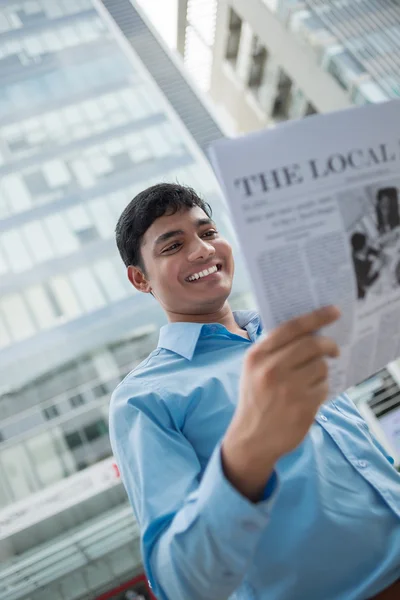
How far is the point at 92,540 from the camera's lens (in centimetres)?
493

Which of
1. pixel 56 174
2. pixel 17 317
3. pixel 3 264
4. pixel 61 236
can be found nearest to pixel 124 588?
pixel 17 317

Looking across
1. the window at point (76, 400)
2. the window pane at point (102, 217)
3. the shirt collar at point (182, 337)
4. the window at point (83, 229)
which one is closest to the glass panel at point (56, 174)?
the window pane at point (102, 217)

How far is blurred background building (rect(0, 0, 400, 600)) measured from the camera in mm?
5571

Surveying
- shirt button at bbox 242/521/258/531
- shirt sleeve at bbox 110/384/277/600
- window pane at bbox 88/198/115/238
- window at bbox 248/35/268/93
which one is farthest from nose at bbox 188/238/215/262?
window at bbox 248/35/268/93

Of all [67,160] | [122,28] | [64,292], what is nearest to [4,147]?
[67,160]

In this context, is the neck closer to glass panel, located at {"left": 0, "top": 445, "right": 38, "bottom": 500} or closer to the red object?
the red object

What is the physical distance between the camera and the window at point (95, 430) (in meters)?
7.13

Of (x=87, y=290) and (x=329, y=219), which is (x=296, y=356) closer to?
(x=329, y=219)

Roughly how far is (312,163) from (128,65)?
12.8 meters

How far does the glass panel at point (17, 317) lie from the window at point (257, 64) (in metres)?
8.70

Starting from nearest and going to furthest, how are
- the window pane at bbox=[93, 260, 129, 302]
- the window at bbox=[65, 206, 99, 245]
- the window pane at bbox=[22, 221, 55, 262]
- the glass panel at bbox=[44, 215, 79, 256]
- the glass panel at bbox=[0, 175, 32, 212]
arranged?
the window pane at bbox=[22, 221, 55, 262], the window pane at bbox=[93, 260, 129, 302], the glass panel at bbox=[44, 215, 79, 256], the window at bbox=[65, 206, 99, 245], the glass panel at bbox=[0, 175, 32, 212]

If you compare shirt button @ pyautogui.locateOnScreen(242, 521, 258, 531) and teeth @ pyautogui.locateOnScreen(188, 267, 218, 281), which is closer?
shirt button @ pyautogui.locateOnScreen(242, 521, 258, 531)

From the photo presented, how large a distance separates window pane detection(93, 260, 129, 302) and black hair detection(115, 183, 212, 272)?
318 inches

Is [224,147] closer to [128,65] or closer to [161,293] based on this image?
[161,293]
